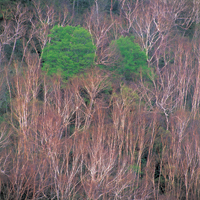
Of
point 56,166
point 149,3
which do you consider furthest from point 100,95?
point 149,3

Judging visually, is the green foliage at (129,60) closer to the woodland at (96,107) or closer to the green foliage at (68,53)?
the woodland at (96,107)

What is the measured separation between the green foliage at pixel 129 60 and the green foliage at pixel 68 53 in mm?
3017

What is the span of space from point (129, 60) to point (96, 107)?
6.84 m

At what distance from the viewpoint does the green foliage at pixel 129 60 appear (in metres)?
31.7

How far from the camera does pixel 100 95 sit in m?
28.6

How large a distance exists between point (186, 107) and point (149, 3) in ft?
49.9

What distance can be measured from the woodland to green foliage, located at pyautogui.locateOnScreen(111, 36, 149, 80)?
0.36 ft

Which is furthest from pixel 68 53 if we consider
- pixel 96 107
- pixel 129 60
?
pixel 129 60

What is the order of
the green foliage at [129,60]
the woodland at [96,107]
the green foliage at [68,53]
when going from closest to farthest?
the woodland at [96,107]
the green foliage at [68,53]
the green foliage at [129,60]

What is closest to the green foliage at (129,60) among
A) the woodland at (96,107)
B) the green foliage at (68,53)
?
the woodland at (96,107)

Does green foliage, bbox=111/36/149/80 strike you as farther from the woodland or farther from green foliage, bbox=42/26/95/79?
green foliage, bbox=42/26/95/79

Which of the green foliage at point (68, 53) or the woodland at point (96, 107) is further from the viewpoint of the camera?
the green foliage at point (68, 53)

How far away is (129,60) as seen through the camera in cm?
3172

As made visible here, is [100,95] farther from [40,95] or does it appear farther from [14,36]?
[14,36]
